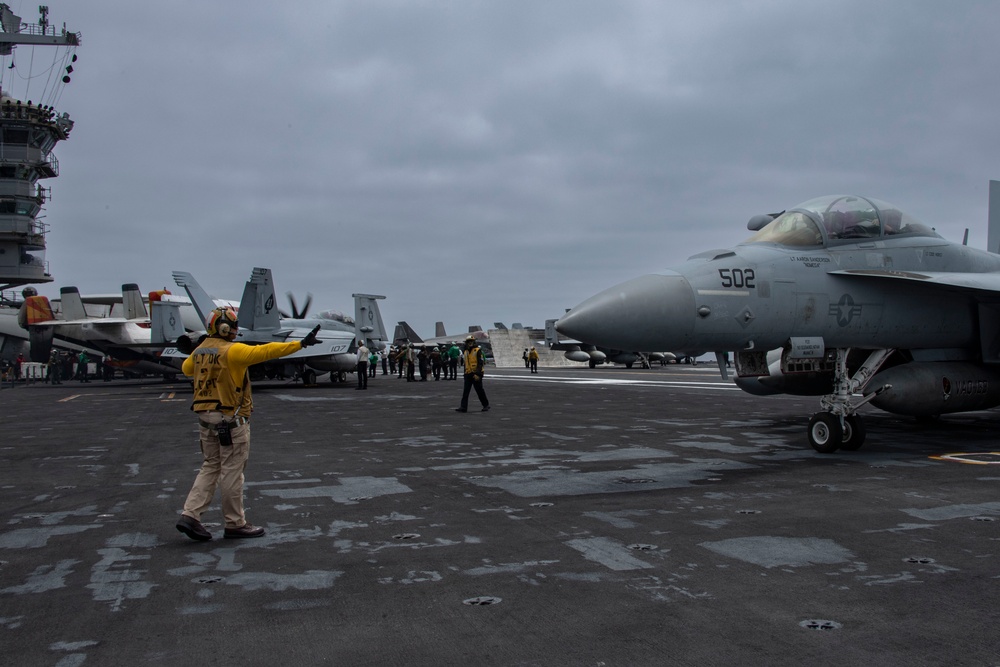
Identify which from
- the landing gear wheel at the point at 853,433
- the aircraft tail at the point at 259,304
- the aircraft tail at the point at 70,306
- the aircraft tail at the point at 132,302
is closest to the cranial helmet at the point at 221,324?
the landing gear wheel at the point at 853,433

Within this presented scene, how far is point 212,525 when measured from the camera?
6.60 meters

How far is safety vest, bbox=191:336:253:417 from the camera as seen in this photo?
20.1 feet

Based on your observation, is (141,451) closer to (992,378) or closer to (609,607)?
(609,607)

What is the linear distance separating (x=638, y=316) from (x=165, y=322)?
27.7m

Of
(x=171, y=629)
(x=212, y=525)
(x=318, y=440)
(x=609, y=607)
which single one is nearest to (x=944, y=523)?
(x=609, y=607)

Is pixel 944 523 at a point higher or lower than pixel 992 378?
lower

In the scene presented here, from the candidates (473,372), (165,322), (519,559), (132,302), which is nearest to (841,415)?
(519,559)

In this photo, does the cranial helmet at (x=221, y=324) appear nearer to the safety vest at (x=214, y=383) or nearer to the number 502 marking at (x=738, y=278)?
the safety vest at (x=214, y=383)

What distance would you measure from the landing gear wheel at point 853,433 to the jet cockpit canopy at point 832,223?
95.7 inches

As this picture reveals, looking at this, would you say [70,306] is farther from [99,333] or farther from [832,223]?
[832,223]

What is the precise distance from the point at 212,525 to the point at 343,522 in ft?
3.86

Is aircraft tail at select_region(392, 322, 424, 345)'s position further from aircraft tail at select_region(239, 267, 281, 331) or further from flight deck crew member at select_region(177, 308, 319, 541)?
flight deck crew member at select_region(177, 308, 319, 541)

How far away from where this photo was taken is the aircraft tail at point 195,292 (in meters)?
28.8

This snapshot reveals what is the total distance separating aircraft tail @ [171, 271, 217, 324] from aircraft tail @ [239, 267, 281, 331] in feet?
5.83
